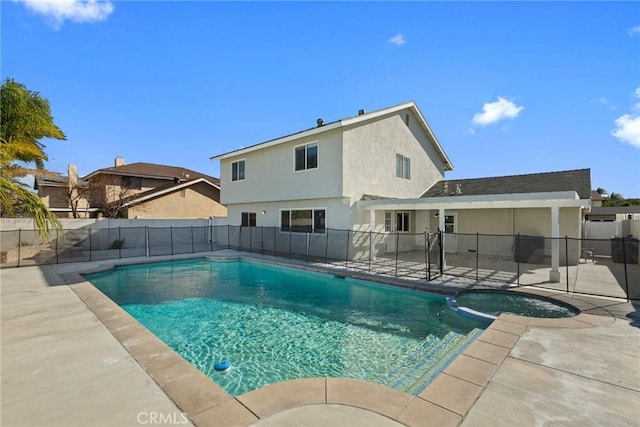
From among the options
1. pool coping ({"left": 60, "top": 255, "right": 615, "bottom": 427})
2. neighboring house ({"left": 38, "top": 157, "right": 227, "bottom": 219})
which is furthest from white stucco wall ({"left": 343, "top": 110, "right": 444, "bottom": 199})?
neighboring house ({"left": 38, "top": 157, "right": 227, "bottom": 219})

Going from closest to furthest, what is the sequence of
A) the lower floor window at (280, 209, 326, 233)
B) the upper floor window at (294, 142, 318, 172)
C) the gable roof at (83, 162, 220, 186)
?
the upper floor window at (294, 142, 318, 172) → the lower floor window at (280, 209, 326, 233) → the gable roof at (83, 162, 220, 186)

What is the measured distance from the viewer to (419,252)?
15703mm

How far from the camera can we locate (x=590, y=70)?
941 cm

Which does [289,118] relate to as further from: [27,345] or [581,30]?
[27,345]

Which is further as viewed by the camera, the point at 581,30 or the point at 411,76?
the point at 411,76

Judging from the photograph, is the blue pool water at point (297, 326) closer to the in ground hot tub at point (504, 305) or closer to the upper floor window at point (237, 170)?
the in ground hot tub at point (504, 305)

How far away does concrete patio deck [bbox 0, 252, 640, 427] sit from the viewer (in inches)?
111

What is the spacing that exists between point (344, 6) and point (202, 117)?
39.6ft

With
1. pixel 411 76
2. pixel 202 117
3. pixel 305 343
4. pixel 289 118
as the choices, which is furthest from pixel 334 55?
pixel 305 343

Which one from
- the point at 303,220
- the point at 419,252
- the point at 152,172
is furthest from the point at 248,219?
the point at 152,172

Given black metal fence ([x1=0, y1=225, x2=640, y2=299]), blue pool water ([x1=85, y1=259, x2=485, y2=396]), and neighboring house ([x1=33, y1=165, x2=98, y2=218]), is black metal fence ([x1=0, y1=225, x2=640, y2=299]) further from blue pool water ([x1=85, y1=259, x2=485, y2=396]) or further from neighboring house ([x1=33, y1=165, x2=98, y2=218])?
neighboring house ([x1=33, y1=165, x2=98, y2=218])

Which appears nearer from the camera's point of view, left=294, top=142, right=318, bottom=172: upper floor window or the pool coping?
the pool coping

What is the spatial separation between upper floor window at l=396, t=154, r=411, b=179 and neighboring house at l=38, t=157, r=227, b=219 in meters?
15.3

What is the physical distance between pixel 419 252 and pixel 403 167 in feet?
14.8
